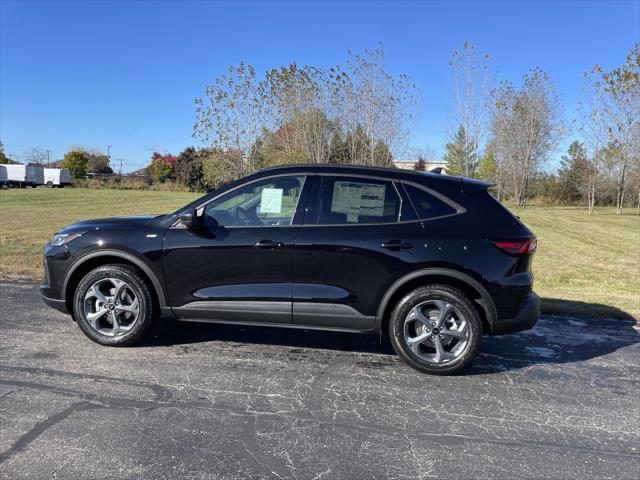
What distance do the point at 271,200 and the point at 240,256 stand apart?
59cm

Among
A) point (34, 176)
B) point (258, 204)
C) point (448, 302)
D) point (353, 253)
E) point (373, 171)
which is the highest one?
point (34, 176)

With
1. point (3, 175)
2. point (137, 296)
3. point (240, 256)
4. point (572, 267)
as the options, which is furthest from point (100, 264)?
point (3, 175)

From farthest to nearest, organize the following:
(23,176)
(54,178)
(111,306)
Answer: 1. (54,178)
2. (23,176)
3. (111,306)

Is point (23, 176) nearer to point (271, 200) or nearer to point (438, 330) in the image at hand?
point (271, 200)

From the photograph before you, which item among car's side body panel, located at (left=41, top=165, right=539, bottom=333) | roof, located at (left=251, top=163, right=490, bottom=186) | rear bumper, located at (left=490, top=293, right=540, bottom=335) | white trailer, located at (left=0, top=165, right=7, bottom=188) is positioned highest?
white trailer, located at (left=0, top=165, right=7, bottom=188)

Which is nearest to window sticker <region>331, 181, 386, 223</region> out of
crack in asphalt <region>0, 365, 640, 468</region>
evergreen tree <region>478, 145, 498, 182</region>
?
crack in asphalt <region>0, 365, 640, 468</region>

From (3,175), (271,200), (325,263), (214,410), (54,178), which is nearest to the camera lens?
(214,410)

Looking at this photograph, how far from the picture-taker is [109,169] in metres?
89.0

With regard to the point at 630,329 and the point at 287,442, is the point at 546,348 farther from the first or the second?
the point at 287,442

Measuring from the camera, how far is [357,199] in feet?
14.2

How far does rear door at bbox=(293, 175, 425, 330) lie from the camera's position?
4145 millimetres

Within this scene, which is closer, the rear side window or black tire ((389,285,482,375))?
black tire ((389,285,482,375))

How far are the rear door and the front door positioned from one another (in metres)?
0.15

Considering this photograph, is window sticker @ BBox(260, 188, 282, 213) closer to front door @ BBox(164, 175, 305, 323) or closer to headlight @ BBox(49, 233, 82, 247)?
front door @ BBox(164, 175, 305, 323)
